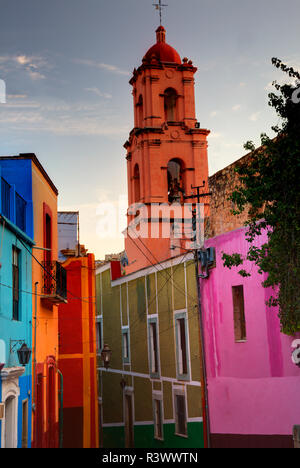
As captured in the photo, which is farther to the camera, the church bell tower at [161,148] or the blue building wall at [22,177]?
the church bell tower at [161,148]

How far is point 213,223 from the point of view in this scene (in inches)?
703

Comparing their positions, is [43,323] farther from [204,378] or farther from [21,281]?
[204,378]

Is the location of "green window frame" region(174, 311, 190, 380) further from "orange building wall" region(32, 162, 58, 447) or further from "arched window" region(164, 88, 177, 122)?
"arched window" region(164, 88, 177, 122)

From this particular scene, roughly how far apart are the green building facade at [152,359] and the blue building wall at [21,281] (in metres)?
5.84

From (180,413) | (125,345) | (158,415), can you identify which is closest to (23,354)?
(180,413)

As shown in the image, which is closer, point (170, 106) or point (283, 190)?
point (283, 190)

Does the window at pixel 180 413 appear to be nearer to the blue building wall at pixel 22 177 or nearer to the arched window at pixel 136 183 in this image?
the blue building wall at pixel 22 177

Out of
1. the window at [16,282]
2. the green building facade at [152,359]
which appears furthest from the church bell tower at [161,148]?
the window at [16,282]

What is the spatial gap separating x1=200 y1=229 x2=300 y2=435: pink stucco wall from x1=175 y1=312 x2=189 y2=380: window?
1.95m

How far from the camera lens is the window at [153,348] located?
21.3 meters

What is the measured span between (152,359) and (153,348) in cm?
39

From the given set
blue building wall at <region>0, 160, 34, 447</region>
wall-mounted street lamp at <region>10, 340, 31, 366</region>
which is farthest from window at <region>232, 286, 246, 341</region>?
wall-mounted street lamp at <region>10, 340, 31, 366</region>

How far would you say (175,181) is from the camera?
88.1 ft

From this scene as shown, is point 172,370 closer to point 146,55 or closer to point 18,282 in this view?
point 18,282
